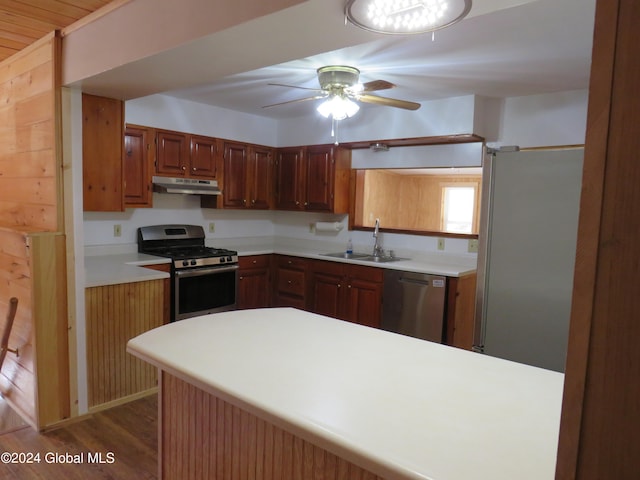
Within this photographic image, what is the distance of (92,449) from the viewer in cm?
238

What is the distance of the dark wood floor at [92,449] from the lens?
86.0 inches

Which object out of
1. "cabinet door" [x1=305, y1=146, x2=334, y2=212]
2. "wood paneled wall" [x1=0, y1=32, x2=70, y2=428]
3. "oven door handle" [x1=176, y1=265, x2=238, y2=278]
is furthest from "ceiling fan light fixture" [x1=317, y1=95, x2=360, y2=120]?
"oven door handle" [x1=176, y1=265, x2=238, y2=278]

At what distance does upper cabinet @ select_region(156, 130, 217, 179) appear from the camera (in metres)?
3.98

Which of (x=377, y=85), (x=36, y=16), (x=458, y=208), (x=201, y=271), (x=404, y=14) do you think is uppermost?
(x=36, y=16)

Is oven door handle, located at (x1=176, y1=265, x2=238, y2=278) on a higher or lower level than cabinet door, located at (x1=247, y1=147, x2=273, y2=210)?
lower

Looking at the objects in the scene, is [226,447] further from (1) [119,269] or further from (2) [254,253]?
(2) [254,253]

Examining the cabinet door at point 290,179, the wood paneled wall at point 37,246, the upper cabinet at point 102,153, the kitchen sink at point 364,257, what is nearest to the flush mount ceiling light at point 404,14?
the wood paneled wall at point 37,246

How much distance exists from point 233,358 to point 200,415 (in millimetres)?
251

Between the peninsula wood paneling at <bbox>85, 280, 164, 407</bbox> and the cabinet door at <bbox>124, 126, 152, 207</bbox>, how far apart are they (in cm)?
→ 109

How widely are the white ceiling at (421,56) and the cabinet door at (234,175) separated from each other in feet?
2.41

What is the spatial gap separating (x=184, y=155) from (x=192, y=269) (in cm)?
113

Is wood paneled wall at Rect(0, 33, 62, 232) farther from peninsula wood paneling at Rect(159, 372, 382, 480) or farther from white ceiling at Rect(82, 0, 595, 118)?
peninsula wood paneling at Rect(159, 372, 382, 480)

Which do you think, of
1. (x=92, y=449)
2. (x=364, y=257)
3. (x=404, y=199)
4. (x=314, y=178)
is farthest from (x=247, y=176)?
(x=92, y=449)

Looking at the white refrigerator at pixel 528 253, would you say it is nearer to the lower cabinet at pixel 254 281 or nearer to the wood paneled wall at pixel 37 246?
the wood paneled wall at pixel 37 246
